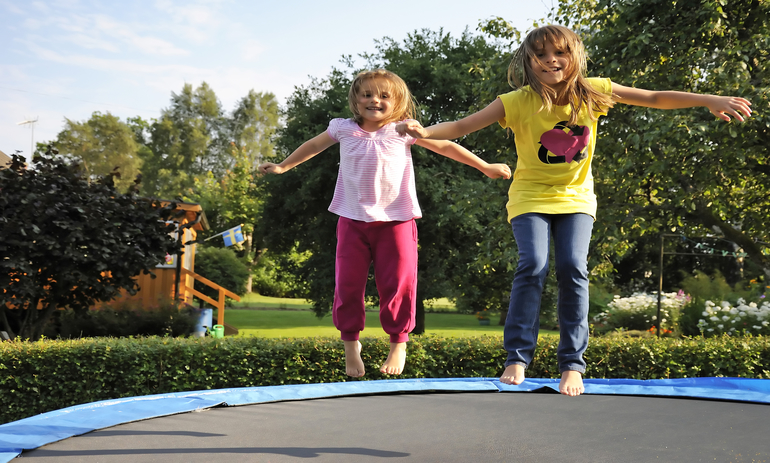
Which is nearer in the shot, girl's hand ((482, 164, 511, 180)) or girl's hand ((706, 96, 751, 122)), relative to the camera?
girl's hand ((706, 96, 751, 122))

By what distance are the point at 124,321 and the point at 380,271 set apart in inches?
230

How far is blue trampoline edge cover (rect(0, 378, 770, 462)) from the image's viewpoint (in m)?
2.99

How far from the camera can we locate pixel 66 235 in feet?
19.6

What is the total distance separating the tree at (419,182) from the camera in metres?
11.4

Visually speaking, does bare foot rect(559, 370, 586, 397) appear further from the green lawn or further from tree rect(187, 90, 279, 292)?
tree rect(187, 90, 279, 292)

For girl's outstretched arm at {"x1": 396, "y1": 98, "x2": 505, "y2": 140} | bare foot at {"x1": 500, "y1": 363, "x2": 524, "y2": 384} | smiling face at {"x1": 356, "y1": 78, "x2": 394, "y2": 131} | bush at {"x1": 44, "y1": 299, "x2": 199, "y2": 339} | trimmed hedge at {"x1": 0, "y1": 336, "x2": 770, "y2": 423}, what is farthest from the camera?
bush at {"x1": 44, "y1": 299, "x2": 199, "y2": 339}

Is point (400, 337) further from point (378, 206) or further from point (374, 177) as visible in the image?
point (374, 177)

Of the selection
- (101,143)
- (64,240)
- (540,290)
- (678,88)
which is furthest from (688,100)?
(101,143)

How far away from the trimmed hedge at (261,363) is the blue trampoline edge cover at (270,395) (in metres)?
0.54

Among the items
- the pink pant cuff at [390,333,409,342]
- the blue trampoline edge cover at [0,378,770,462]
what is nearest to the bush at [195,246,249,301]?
the blue trampoline edge cover at [0,378,770,462]

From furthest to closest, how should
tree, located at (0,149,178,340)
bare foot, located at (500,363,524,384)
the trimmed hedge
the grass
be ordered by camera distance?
the grass → tree, located at (0,149,178,340) → the trimmed hedge → bare foot, located at (500,363,524,384)

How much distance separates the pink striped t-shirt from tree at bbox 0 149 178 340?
13.7 feet

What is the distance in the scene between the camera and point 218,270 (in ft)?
50.4

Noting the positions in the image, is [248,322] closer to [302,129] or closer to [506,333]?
[302,129]
